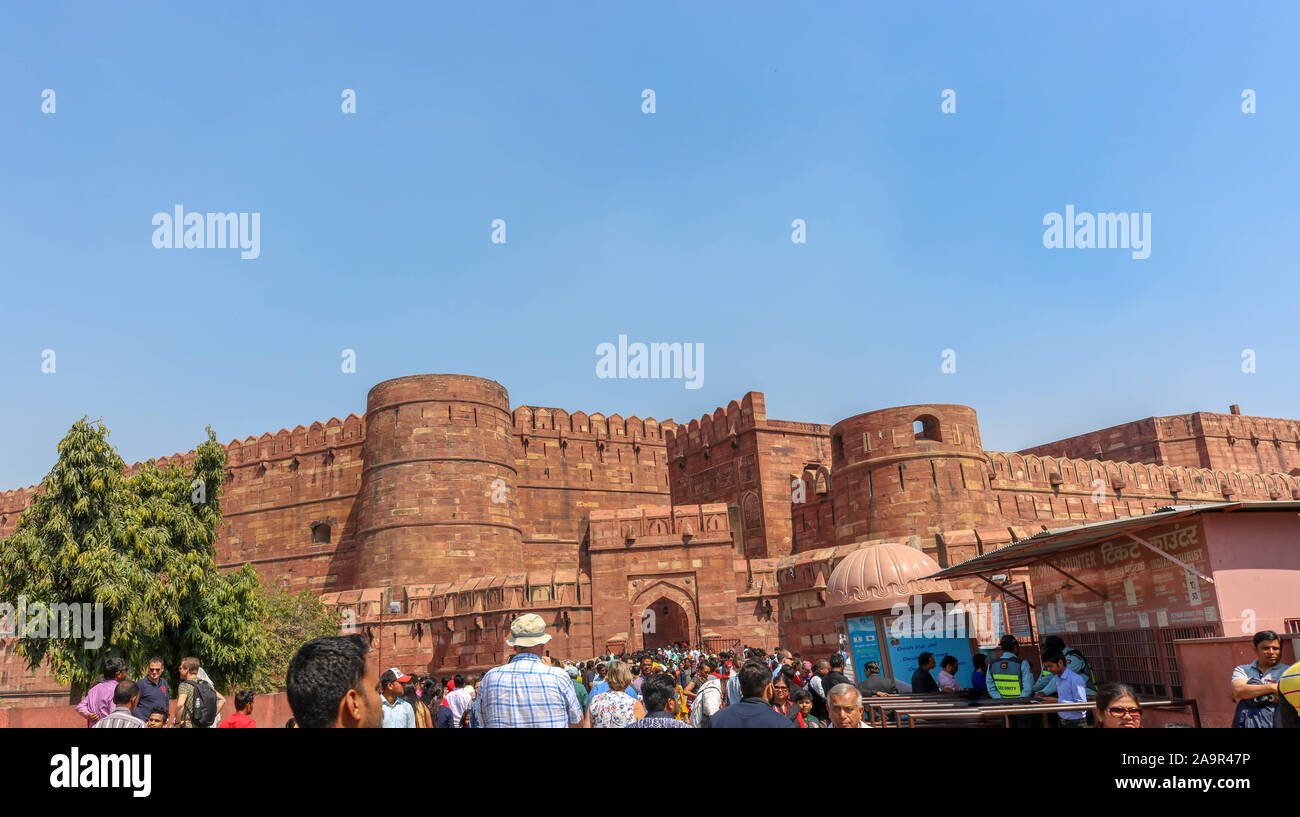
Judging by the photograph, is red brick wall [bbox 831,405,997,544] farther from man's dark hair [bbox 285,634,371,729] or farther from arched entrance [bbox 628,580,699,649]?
man's dark hair [bbox 285,634,371,729]

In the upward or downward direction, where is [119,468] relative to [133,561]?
upward

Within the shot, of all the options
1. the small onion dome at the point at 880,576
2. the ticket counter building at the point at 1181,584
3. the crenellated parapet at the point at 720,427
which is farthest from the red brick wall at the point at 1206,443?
the ticket counter building at the point at 1181,584

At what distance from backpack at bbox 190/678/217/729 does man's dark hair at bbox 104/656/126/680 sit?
436mm

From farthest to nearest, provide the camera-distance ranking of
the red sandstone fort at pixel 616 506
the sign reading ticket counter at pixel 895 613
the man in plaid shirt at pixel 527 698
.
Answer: the red sandstone fort at pixel 616 506, the sign reading ticket counter at pixel 895 613, the man in plaid shirt at pixel 527 698

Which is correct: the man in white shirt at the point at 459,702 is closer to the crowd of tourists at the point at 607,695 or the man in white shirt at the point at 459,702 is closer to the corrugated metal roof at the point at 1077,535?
the crowd of tourists at the point at 607,695

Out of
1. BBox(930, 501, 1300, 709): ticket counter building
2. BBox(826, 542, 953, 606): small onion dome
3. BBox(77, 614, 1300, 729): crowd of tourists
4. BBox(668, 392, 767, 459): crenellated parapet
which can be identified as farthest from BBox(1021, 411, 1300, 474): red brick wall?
BBox(77, 614, 1300, 729): crowd of tourists

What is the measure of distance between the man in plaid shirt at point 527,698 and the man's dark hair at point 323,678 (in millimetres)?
1814

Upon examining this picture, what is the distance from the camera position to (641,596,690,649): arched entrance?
2120cm

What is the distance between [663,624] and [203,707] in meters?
17.6

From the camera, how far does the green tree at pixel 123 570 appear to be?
12.5m
